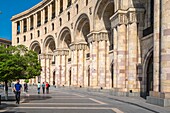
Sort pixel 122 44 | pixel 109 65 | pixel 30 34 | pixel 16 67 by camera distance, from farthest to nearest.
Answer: pixel 30 34, pixel 109 65, pixel 122 44, pixel 16 67

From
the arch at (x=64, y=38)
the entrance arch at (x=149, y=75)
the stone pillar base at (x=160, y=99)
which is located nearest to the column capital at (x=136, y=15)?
the entrance arch at (x=149, y=75)

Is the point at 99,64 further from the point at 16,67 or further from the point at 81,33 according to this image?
the point at 16,67

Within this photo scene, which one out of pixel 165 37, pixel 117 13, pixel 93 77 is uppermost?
pixel 117 13

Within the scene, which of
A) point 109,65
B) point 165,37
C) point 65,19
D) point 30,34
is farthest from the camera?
point 30,34

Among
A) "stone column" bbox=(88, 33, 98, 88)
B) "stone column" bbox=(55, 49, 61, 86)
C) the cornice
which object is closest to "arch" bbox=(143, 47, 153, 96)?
"stone column" bbox=(88, 33, 98, 88)

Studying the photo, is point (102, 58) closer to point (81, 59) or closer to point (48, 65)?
point (81, 59)

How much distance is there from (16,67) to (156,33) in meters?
9.34

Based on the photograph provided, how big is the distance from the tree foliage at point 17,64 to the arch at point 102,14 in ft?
40.4

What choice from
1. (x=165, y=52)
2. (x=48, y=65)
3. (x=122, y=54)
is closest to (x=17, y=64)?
(x=122, y=54)

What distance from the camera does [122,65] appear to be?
2489 cm

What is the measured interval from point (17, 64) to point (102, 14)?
14.6 m

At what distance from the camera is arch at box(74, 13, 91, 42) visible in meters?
39.3

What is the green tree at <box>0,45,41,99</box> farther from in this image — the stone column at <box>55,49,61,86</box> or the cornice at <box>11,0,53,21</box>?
the cornice at <box>11,0,53,21</box>

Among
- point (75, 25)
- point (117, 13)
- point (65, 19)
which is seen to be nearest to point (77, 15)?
point (75, 25)
